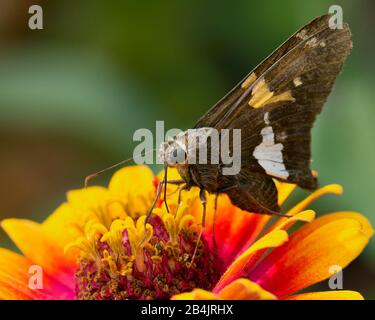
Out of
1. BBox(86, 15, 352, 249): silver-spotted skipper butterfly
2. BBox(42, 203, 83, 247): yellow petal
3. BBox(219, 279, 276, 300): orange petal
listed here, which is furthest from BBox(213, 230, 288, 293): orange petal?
BBox(42, 203, 83, 247): yellow petal

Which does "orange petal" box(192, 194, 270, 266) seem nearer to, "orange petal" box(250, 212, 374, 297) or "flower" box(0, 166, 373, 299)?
"flower" box(0, 166, 373, 299)

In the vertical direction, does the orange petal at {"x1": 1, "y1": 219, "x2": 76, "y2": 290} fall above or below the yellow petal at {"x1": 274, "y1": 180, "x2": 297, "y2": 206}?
below

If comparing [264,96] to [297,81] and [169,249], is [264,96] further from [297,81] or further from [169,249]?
[169,249]

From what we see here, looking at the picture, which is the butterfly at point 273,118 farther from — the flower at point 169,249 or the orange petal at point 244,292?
the orange petal at point 244,292

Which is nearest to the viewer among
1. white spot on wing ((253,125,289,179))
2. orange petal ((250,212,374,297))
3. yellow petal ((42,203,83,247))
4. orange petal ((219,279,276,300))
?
orange petal ((219,279,276,300))
